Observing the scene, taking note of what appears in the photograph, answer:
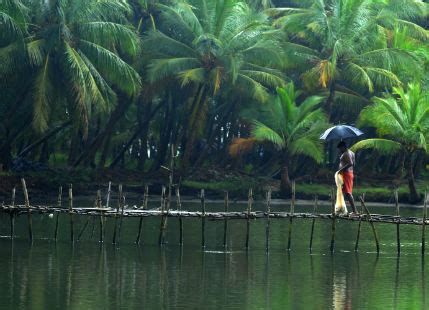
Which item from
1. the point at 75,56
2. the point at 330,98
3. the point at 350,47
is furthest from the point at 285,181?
the point at 75,56

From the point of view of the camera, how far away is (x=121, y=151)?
42875mm

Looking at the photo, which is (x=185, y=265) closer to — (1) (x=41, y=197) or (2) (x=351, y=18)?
(1) (x=41, y=197)

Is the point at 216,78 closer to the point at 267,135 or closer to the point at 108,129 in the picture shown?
the point at 267,135

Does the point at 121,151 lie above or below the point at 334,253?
above

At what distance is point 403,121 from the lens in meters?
37.7

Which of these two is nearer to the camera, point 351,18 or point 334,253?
point 334,253

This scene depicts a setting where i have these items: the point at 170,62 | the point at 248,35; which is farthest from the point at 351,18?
the point at 170,62

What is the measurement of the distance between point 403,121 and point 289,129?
4.36 meters

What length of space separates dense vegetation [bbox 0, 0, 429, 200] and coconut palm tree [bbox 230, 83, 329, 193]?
0.17ft

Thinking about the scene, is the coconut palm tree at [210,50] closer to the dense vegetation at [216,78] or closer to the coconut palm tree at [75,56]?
the dense vegetation at [216,78]

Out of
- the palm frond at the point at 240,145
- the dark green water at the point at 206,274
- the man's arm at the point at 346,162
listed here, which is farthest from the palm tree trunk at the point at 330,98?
the man's arm at the point at 346,162

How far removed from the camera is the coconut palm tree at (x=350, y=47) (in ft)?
128

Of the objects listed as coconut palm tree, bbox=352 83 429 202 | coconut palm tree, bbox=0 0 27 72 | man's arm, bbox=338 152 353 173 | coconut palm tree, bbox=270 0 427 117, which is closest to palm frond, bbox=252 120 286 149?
coconut palm tree, bbox=270 0 427 117

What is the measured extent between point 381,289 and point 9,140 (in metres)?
22.2
